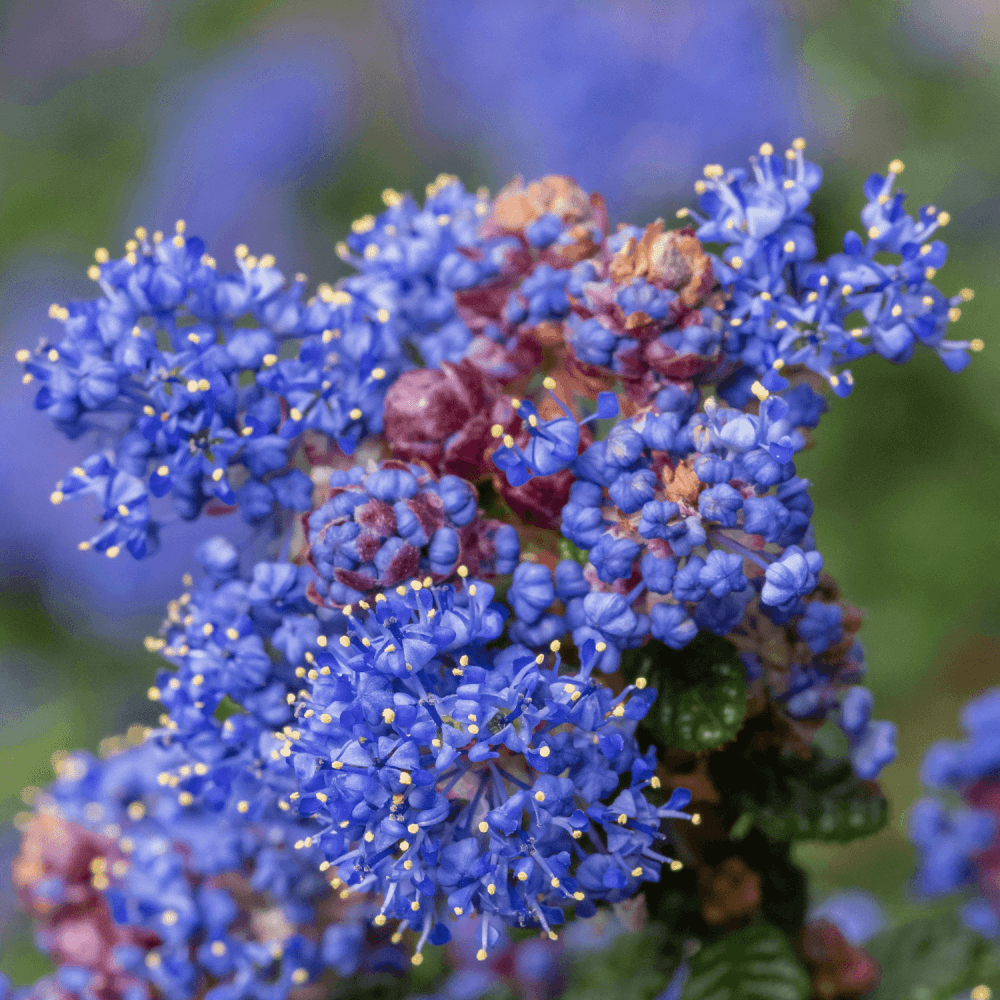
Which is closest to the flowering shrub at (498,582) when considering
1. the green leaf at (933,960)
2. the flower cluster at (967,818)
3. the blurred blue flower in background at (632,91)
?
the green leaf at (933,960)

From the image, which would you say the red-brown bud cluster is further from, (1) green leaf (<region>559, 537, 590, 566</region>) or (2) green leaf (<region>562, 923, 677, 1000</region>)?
(1) green leaf (<region>559, 537, 590, 566</region>)

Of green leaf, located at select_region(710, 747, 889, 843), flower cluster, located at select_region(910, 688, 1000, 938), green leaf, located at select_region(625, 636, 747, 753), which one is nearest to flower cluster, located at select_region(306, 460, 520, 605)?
green leaf, located at select_region(625, 636, 747, 753)

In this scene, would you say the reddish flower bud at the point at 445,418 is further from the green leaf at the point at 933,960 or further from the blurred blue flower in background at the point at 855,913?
the blurred blue flower in background at the point at 855,913

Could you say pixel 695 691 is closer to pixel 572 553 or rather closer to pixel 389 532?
pixel 572 553

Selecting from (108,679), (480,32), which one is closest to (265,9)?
(480,32)

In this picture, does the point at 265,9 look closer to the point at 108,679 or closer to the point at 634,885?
the point at 108,679

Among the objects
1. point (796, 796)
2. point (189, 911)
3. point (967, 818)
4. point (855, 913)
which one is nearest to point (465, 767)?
point (796, 796)
